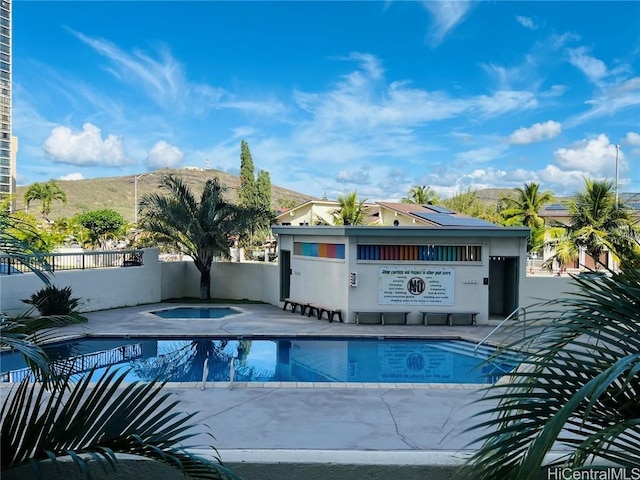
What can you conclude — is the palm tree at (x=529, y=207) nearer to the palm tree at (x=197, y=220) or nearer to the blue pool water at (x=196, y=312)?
the palm tree at (x=197, y=220)

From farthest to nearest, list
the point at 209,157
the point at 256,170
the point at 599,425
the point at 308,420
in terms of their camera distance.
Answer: the point at 209,157
the point at 256,170
the point at 308,420
the point at 599,425

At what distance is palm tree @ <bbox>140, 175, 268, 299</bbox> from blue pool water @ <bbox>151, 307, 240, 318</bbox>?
1990 mm

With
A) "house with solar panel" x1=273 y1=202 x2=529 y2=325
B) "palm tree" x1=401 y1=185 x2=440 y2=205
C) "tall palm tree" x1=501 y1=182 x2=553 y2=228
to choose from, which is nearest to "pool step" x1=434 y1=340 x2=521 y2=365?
"house with solar panel" x1=273 y1=202 x2=529 y2=325

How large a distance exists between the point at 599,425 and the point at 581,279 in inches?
23.5

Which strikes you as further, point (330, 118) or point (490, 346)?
point (330, 118)

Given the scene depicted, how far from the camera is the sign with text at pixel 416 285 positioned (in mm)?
16031

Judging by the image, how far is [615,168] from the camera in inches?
1618

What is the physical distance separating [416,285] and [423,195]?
29.5 metres

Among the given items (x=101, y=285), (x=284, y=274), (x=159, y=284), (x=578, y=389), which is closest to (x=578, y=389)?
(x=578, y=389)

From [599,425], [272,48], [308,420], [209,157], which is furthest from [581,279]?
[209,157]

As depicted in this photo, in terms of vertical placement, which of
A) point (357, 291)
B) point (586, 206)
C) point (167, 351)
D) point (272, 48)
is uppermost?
point (272, 48)

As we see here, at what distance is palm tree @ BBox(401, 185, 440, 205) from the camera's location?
145ft

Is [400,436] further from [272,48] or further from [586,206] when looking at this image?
[272,48]

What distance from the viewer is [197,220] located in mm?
19453
